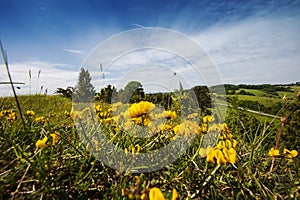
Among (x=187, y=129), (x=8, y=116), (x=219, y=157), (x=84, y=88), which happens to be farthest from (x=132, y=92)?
(x=219, y=157)

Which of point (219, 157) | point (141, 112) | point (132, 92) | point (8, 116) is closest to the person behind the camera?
point (219, 157)

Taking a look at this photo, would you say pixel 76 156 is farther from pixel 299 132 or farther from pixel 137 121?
pixel 299 132

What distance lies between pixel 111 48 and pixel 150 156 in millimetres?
1014

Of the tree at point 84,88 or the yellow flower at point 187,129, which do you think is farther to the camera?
the tree at point 84,88

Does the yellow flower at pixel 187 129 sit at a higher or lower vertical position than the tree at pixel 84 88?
lower

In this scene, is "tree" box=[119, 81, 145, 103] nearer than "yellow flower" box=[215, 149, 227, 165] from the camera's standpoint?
No

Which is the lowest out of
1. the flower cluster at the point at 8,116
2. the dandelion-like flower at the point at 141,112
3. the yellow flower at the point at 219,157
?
the yellow flower at the point at 219,157

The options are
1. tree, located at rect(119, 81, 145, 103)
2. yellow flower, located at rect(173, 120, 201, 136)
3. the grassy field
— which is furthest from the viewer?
tree, located at rect(119, 81, 145, 103)

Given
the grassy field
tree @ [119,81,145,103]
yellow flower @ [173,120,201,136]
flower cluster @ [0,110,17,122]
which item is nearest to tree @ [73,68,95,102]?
tree @ [119,81,145,103]

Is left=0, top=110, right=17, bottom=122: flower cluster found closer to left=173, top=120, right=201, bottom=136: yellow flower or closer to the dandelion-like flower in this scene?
the dandelion-like flower

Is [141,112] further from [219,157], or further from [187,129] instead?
[219,157]

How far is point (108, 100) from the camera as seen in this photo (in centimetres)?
232

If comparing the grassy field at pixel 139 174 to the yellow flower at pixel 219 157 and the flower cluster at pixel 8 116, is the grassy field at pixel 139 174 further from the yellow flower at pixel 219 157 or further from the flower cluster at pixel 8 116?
the flower cluster at pixel 8 116

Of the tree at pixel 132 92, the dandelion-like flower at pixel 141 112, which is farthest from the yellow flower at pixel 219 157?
the tree at pixel 132 92
